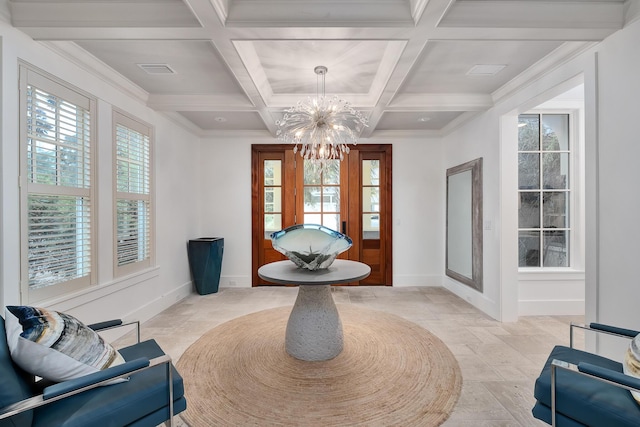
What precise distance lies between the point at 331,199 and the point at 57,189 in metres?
3.51

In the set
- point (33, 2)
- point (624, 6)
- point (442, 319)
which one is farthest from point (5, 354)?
point (624, 6)

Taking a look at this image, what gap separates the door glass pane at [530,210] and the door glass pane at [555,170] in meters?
0.22

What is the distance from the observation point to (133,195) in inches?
127

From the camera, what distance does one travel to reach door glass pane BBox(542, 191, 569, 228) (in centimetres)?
372

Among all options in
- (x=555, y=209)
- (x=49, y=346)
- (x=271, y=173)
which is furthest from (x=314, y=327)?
(x=555, y=209)

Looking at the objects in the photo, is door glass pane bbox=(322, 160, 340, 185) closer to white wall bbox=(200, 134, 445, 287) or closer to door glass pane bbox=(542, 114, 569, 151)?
white wall bbox=(200, 134, 445, 287)

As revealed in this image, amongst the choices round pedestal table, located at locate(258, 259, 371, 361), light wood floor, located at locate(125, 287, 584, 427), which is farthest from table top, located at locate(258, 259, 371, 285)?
light wood floor, located at locate(125, 287, 584, 427)

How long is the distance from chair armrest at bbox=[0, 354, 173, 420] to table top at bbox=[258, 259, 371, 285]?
1011mm

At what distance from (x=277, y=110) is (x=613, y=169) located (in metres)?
3.24

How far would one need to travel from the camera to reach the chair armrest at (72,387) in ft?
3.43

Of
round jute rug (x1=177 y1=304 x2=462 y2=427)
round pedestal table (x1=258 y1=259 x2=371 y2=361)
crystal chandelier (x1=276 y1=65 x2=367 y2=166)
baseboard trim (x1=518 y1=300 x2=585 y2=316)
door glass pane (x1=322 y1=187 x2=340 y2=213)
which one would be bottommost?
round jute rug (x1=177 y1=304 x2=462 y2=427)

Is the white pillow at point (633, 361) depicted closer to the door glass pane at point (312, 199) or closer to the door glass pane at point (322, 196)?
the door glass pane at point (322, 196)

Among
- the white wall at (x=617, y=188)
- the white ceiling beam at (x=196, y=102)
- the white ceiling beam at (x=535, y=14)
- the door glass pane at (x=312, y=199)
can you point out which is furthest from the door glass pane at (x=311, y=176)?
the white wall at (x=617, y=188)

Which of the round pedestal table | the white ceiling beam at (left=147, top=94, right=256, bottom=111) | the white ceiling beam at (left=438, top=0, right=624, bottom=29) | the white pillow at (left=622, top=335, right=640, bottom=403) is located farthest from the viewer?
the white ceiling beam at (left=147, top=94, right=256, bottom=111)
